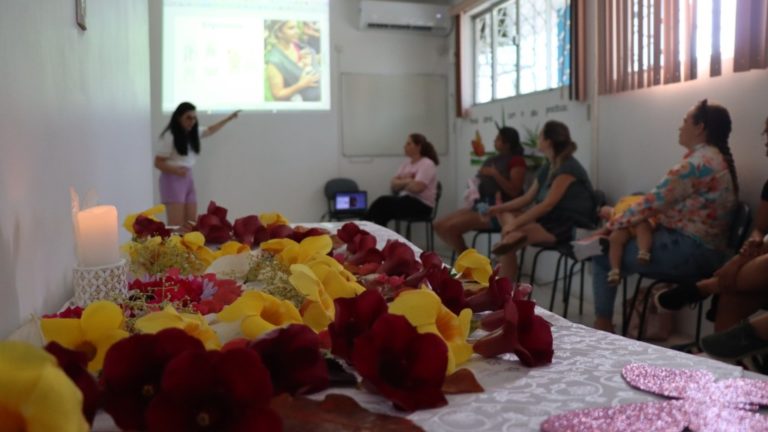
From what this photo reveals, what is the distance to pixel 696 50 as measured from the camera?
3186mm

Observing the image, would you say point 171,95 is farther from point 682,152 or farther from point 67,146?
point 67,146

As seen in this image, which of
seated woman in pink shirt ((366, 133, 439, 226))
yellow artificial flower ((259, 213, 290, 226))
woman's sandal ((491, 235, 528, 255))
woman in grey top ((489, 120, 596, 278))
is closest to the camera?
yellow artificial flower ((259, 213, 290, 226))

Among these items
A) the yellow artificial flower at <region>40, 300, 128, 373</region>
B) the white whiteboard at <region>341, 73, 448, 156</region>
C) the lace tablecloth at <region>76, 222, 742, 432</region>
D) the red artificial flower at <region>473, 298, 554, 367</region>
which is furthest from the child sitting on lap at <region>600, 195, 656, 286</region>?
the white whiteboard at <region>341, 73, 448, 156</region>

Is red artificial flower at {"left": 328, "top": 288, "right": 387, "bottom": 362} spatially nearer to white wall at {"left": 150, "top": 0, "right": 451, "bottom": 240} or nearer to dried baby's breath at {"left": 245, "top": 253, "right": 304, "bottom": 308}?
dried baby's breath at {"left": 245, "top": 253, "right": 304, "bottom": 308}

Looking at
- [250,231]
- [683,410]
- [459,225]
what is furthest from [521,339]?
[459,225]

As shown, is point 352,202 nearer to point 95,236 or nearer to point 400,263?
point 400,263

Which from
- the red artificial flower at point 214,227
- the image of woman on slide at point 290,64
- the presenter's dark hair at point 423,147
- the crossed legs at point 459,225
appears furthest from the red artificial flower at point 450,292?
the image of woman on slide at point 290,64

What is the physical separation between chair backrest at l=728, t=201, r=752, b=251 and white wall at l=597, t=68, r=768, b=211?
195 millimetres

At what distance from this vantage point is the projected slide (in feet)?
19.2

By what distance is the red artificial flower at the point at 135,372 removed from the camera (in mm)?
514

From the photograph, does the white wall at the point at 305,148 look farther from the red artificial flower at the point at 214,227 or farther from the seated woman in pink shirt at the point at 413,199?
the red artificial flower at the point at 214,227

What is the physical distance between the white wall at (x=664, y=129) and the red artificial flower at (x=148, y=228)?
8.59 feet

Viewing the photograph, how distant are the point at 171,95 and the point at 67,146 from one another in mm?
4869

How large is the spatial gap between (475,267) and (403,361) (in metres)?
0.45
